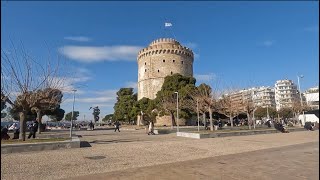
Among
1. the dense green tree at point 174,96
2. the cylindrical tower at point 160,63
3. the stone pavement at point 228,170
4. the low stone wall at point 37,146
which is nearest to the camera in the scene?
the stone pavement at point 228,170

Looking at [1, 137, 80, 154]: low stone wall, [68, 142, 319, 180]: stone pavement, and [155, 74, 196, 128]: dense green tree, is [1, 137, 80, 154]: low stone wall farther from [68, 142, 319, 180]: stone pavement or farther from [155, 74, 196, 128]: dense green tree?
[155, 74, 196, 128]: dense green tree

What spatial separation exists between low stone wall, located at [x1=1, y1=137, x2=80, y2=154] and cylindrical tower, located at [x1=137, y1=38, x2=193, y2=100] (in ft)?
148

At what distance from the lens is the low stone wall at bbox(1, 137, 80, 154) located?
1323 centimetres

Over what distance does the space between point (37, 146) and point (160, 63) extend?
48330 mm

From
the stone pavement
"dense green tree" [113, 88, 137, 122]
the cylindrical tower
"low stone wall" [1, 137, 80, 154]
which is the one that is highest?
the cylindrical tower

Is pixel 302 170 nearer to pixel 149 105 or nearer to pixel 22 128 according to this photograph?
pixel 22 128

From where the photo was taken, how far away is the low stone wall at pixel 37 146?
13.2 meters

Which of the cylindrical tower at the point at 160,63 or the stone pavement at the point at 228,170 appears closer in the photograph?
the stone pavement at the point at 228,170

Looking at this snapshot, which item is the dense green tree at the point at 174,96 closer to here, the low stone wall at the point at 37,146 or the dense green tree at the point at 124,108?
the dense green tree at the point at 124,108

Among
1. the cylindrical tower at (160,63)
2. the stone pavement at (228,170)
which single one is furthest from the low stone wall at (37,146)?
the cylindrical tower at (160,63)

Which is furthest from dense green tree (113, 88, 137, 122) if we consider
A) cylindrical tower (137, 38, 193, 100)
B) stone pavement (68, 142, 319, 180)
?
stone pavement (68, 142, 319, 180)

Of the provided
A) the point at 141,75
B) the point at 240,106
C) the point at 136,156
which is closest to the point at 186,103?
the point at 240,106

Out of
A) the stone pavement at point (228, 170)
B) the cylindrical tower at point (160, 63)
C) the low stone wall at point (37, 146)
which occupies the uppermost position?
the cylindrical tower at point (160, 63)

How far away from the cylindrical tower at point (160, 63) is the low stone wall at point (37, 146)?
45.0 meters
